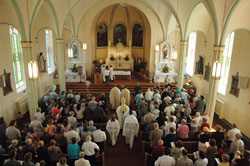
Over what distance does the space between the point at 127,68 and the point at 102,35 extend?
4436 mm

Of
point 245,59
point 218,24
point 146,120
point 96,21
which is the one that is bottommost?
point 146,120

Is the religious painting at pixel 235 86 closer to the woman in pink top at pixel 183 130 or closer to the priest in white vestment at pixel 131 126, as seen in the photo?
the woman in pink top at pixel 183 130

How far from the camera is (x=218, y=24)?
9398 mm

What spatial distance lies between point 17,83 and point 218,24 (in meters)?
11.5

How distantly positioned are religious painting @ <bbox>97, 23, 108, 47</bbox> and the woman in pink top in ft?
52.9

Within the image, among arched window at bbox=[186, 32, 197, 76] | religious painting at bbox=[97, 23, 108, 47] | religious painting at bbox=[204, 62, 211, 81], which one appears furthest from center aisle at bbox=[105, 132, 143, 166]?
religious painting at bbox=[97, 23, 108, 47]

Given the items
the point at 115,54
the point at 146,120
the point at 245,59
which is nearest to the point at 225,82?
the point at 245,59

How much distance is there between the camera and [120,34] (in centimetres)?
2217

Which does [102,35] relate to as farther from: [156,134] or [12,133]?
[156,134]

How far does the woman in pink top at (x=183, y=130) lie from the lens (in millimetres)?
7398

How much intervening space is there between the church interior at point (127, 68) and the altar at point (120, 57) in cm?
10

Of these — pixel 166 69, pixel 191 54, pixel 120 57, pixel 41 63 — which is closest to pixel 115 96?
pixel 41 63

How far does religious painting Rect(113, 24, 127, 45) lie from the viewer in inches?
864

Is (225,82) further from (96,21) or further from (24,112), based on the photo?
(96,21)
